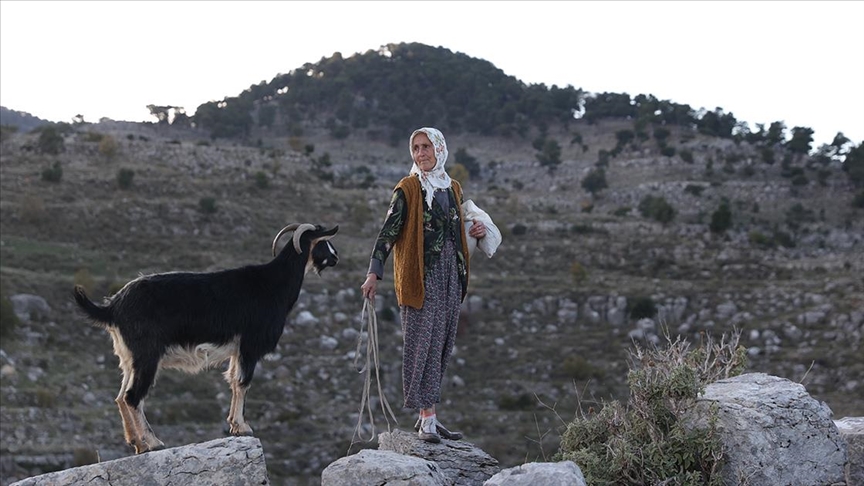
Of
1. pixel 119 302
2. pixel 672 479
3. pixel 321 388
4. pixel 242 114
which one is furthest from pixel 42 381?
pixel 242 114

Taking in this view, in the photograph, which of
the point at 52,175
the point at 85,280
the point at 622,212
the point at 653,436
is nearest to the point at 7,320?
the point at 85,280

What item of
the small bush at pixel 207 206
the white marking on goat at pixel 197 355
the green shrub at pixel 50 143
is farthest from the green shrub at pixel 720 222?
the white marking on goat at pixel 197 355

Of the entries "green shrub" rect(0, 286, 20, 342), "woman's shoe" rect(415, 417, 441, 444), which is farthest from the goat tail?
"green shrub" rect(0, 286, 20, 342)

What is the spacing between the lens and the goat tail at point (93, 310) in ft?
16.9

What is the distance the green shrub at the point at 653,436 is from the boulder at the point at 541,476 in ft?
2.84

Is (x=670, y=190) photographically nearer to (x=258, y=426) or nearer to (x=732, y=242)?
(x=732, y=242)

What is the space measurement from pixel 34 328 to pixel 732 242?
23.4 metres

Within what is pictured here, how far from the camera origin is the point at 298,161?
41.2 metres

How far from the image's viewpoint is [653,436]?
542 cm

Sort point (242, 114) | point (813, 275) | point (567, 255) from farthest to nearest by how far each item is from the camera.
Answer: point (242, 114) < point (567, 255) < point (813, 275)

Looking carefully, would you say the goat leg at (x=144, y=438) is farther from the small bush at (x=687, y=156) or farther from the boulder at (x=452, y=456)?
the small bush at (x=687, y=156)

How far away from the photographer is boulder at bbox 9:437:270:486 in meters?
4.48

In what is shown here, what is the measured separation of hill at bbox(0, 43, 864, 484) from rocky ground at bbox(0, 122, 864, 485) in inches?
2.6

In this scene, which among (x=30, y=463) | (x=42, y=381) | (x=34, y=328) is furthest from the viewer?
(x=34, y=328)
